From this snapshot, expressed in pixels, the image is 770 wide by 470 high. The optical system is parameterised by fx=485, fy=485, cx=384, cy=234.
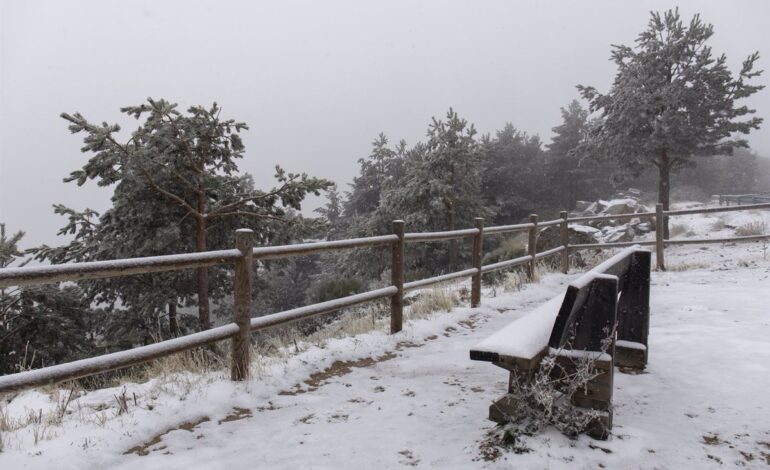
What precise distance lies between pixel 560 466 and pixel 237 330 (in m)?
2.77

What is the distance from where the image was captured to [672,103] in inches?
750

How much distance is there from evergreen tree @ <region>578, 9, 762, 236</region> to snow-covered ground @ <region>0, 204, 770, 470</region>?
16.3 metres

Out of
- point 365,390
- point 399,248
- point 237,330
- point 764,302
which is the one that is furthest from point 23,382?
point 764,302

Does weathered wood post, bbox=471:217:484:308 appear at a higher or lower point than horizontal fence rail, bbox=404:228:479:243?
lower

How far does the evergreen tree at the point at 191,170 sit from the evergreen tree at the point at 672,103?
43.6 ft

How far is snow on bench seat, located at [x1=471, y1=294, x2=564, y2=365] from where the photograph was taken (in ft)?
9.26

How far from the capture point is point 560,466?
2662 mm

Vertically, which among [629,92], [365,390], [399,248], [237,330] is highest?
[629,92]

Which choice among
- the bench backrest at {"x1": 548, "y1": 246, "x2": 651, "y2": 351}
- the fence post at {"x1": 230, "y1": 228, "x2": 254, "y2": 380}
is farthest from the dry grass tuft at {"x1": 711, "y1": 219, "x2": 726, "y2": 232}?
the fence post at {"x1": 230, "y1": 228, "x2": 254, "y2": 380}

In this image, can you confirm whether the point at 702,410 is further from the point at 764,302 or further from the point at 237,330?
the point at 764,302

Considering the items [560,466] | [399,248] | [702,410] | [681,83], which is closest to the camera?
[560,466]

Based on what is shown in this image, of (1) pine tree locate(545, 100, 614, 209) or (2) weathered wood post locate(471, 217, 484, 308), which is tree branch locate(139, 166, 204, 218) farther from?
(1) pine tree locate(545, 100, 614, 209)

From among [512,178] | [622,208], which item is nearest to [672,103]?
[622,208]

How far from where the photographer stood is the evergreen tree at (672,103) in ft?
63.2
